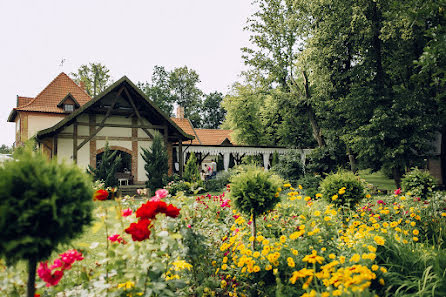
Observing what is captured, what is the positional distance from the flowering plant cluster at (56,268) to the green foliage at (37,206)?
0.28 meters

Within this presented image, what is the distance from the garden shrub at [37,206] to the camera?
5.34 ft

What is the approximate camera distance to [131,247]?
6.98 feet

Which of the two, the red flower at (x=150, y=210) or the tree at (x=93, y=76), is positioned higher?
the tree at (x=93, y=76)

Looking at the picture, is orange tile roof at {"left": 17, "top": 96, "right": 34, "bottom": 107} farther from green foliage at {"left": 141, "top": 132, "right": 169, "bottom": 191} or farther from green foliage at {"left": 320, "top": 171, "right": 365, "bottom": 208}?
green foliage at {"left": 320, "top": 171, "right": 365, "bottom": 208}

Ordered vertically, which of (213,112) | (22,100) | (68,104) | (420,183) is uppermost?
(213,112)

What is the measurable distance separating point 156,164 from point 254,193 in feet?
36.7

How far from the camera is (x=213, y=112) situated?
58.4m

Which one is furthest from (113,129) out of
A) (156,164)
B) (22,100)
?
(22,100)

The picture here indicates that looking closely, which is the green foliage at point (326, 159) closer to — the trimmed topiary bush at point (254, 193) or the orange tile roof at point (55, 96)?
the trimmed topiary bush at point (254, 193)

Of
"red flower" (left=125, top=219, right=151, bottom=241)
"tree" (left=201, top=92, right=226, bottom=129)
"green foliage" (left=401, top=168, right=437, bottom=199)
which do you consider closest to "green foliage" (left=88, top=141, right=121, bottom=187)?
"green foliage" (left=401, top=168, right=437, bottom=199)

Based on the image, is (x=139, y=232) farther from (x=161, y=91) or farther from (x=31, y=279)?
(x=161, y=91)

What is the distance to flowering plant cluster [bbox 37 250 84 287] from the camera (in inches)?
81.0

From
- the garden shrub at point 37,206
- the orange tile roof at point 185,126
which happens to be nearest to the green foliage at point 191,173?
the orange tile roof at point 185,126

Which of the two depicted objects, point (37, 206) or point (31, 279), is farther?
point (31, 279)
